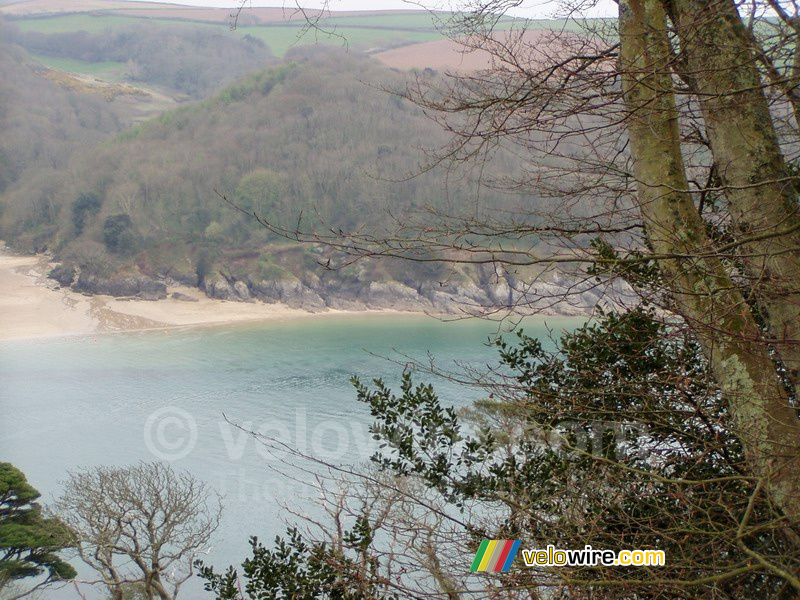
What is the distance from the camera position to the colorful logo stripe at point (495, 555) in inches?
68.5

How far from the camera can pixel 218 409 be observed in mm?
13055

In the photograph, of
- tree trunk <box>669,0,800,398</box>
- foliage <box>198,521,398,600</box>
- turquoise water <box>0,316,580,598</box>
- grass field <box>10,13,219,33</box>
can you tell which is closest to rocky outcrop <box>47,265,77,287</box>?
turquoise water <box>0,316,580,598</box>

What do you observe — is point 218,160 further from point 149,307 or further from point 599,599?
point 599,599

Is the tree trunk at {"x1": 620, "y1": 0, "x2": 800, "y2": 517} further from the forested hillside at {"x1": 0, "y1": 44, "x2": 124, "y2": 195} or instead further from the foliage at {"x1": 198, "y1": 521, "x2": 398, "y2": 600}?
the forested hillside at {"x1": 0, "y1": 44, "x2": 124, "y2": 195}

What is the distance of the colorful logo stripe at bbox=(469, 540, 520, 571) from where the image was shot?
68.5 inches

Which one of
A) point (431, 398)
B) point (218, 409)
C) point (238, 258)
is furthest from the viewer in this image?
point (238, 258)

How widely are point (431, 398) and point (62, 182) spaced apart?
26928 mm

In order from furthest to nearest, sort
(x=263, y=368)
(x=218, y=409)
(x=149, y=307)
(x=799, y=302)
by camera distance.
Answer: (x=149, y=307) → (x=263, y=368) → (x=218, y=409) → (x=799, y=302)

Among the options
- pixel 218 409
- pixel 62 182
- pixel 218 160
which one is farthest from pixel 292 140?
pixel 218 409

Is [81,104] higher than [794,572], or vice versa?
[81,104]

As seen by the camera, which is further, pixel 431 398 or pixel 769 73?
pixel 431 398
